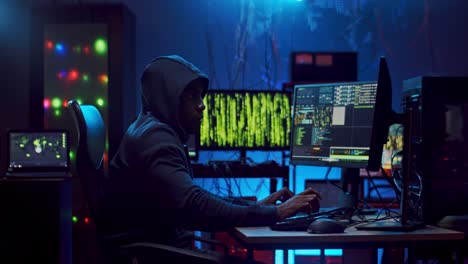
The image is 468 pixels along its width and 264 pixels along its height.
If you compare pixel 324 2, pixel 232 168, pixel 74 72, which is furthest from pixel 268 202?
pixel 324 2

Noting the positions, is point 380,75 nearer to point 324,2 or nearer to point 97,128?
point 97,128

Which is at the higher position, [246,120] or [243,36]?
[243,36]

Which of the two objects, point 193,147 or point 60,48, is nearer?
point 193,147

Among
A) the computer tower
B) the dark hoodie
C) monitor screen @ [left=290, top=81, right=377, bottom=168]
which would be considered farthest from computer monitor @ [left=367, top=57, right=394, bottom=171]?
the dark hoodie

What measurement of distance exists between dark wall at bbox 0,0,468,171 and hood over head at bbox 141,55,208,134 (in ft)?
8.95

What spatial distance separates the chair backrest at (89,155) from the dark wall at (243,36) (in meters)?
2.85

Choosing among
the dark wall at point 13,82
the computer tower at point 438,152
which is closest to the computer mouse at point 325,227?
the computer tower at point 438,152

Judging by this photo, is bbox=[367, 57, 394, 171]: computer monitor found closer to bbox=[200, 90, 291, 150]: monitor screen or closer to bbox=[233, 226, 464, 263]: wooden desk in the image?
bbox=[233, 226, 464, 263]: wooden desk

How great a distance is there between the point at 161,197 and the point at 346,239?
24.2 inches

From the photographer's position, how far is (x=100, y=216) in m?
1.98

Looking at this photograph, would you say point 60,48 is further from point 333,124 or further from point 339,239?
point 339,239

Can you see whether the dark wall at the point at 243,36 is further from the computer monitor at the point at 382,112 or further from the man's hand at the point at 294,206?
the man's hand at the point at 294,206

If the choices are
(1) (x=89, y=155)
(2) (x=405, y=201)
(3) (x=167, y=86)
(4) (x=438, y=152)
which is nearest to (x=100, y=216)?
(1) (x=89, y=155)

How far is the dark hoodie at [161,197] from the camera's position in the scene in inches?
76.5
